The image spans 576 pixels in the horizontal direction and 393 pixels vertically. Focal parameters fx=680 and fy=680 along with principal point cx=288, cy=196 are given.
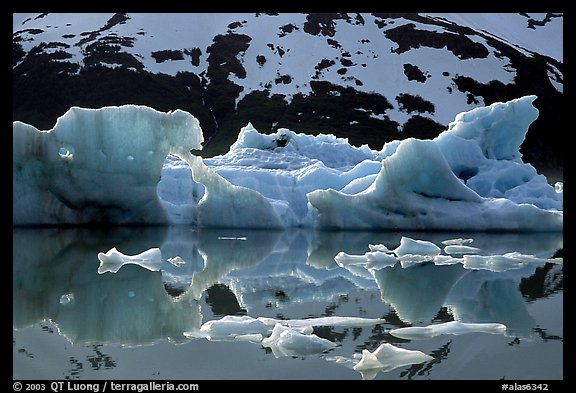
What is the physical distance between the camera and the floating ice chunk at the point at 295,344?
4.51 metres

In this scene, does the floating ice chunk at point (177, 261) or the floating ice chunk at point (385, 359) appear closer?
the floating ice chunk at point (385, 359)

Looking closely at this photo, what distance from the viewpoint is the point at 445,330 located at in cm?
515

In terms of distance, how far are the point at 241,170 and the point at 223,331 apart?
39.5ft

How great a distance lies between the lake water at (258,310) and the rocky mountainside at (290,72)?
40959 millimetres

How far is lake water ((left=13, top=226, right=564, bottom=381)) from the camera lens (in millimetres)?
4199

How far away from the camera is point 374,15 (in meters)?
77.6

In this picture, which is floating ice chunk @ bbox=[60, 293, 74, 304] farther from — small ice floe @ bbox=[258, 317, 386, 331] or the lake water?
small ice floe @ bbox=[258, 317, 386, 331]

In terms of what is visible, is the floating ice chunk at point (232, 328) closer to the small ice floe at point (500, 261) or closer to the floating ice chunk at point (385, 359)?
the floating ice chunk at point (385, 359)

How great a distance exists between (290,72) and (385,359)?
6190 cm

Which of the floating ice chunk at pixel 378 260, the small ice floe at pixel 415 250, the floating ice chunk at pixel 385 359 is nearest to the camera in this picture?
the floating ice chunk at pixel 385 359

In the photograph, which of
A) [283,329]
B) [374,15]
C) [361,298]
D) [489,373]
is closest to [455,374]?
[489,373]

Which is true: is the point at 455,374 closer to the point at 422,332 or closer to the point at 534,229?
the point at 422,332

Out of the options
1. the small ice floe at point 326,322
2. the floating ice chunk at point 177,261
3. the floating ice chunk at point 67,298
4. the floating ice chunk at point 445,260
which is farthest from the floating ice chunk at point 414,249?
the floating ice chunk at point 67,298

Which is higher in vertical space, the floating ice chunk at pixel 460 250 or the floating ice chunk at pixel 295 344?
the floating ice chunk at pixel 295 344
